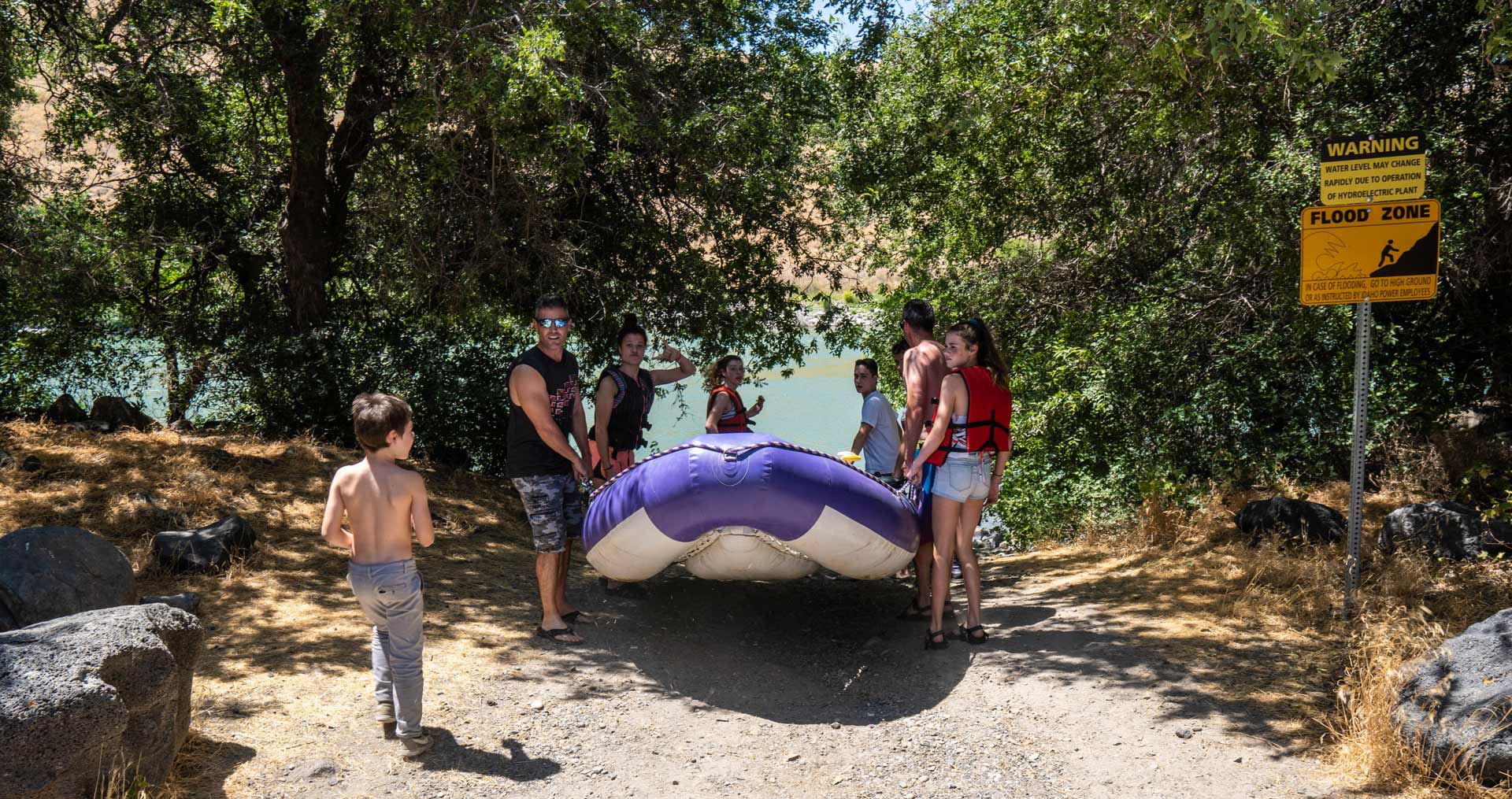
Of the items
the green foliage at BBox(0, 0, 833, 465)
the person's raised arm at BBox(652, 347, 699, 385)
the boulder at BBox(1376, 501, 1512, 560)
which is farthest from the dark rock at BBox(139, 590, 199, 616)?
the boulder at BBox(1376, 501, 1512, 560)

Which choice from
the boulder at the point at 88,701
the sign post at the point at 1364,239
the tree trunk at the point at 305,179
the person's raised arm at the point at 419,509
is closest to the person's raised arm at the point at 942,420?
the sign post at the point at 1364,239

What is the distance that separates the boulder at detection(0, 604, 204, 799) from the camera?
328 cm

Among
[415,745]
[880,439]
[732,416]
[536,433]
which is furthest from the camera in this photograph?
[732,416]

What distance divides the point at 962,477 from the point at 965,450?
146 millimetres

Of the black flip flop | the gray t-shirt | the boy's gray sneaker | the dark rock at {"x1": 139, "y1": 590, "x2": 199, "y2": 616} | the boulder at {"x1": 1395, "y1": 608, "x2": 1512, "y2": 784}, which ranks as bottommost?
the boy's gray sneaker

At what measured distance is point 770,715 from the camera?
16.3 feet

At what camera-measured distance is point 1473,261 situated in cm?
787

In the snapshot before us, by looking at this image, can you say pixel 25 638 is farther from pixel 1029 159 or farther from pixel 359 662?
pixel 1029 159

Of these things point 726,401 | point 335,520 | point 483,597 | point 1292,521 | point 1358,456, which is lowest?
point 483,597

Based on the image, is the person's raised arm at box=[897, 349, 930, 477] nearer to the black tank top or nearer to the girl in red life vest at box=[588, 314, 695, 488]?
the girl in red life vest at box=[588, 314, 695, 488]

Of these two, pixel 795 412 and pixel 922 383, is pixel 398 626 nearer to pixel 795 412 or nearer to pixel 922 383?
pixel 922 383

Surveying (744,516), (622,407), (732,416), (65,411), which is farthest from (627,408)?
(65,411)

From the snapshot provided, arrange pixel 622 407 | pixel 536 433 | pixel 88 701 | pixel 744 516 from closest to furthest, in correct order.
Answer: pixel 88 701 → pixel 744 516 → pixel 536 433 → pixel 622 407

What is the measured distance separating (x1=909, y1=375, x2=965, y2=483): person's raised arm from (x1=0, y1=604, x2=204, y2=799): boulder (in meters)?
3.40
